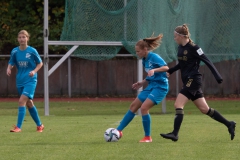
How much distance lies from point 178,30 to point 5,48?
889 inches

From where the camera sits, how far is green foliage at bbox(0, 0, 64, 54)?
31.0 meters

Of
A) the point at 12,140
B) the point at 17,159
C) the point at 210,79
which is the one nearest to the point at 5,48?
the point at 210,79

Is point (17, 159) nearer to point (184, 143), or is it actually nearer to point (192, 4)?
point (184, 143)

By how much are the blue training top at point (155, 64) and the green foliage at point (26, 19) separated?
20652 mm

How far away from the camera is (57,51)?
31328 millimetres

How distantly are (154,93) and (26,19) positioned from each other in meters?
21.8

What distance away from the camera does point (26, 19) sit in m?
31.4

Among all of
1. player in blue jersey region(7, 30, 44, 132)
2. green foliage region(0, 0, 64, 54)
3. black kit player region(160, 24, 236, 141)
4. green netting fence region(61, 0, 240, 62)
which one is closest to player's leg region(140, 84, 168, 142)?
black kit player region(160, 24, 236, 141)

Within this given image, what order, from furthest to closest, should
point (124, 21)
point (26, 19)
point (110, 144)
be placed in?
point (26, 19) → point (124, 21) → point (110, 144)

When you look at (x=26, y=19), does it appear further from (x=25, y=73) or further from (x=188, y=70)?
(x=188, y=70)

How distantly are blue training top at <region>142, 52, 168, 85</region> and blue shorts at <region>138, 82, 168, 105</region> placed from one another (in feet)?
0.32

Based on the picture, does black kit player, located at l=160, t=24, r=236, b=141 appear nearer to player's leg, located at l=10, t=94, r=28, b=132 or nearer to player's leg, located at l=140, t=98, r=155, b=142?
player's leg, located at l=140, t=98, r=155, b=142

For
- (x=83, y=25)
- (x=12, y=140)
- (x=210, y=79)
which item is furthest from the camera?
(x=210, y=79)

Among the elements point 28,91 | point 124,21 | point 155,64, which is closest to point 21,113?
point 28,91
